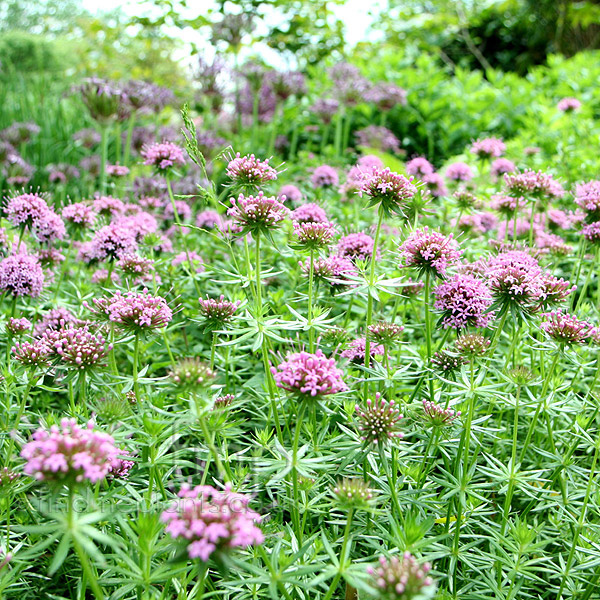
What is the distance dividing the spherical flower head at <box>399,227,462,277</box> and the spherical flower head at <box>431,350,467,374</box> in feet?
1.24

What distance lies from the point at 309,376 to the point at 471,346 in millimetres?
881

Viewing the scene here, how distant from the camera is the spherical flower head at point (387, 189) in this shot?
262cm

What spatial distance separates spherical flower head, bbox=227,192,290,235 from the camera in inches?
97.3

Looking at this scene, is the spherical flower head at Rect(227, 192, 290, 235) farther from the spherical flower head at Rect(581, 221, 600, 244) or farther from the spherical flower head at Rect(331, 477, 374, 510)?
the spherical flower head at Rect(581, 221, 600, 244)

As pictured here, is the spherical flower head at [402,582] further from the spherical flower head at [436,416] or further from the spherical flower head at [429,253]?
the spherical flower head at [429,253]

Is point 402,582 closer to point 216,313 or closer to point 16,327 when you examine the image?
point 216,313

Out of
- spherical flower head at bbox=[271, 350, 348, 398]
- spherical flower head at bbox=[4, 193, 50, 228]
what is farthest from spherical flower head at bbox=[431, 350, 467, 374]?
spherical flower head at bbox=[4, 193, 50, 228]

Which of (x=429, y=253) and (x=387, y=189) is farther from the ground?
(x=387, y=189)

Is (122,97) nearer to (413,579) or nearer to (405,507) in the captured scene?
(405,507)

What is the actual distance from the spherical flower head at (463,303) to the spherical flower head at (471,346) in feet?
0.42

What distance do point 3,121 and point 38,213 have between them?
5757 millimetres

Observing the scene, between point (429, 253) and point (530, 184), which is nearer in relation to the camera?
point (429, 253)

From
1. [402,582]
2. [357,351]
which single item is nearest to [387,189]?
[357,351]

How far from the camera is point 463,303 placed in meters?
2.67
